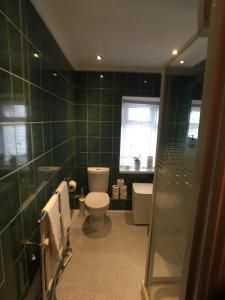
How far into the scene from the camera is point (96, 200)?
103 inches

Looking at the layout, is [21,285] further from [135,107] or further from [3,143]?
[135,107]

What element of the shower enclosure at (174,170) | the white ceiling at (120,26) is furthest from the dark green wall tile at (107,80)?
the shower enclosure at (174,170)

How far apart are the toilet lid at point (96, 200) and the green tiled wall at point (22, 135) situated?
95 cm

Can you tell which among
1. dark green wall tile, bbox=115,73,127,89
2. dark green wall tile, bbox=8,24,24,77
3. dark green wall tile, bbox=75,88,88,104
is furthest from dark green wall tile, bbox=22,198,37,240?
dark green wall tile, bbox=115,73,127,89

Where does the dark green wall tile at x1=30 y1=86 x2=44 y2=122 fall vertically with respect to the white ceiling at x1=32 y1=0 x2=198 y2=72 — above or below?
below

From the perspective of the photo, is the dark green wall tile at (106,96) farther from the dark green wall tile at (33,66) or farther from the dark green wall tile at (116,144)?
the dark green wall tile at (33,66)

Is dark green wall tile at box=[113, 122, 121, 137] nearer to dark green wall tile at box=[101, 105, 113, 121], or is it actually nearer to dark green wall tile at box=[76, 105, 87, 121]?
dark green wall tile at box=[101, 105, 113, 121]

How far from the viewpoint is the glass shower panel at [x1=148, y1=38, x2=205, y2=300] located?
932 mm

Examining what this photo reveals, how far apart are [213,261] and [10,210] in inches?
37.6

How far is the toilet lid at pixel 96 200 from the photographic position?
97.8 inches

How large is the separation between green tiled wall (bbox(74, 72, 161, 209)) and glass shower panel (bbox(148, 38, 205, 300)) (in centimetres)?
161

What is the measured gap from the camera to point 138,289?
1754 millimetres

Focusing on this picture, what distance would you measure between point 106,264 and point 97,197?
896mm

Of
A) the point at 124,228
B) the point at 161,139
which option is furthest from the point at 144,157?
the point at 161,139
